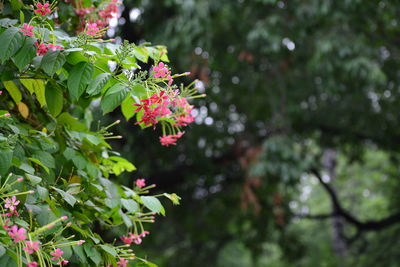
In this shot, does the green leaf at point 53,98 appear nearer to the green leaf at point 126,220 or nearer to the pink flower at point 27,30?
the pink flower at point 27,30

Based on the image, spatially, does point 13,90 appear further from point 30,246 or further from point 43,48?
point 30,246

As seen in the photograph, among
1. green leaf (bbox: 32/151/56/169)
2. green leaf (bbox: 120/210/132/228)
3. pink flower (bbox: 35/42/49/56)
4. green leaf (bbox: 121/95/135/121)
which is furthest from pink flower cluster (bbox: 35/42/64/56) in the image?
green leaf (bbox: 120/210/132/228)

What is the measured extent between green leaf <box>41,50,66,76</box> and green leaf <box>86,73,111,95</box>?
96mm

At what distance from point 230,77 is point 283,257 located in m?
3.26

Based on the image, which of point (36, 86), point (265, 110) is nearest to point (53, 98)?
point (36, 86)

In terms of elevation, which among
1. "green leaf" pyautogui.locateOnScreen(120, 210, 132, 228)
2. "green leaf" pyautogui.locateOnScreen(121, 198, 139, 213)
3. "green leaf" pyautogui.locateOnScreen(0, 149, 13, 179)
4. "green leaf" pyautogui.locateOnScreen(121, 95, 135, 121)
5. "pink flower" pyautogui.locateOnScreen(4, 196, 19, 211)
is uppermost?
"green leaf" pyautogui.locateOnScreen(121, 95, 135, 121)

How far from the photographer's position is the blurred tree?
585 centimetres

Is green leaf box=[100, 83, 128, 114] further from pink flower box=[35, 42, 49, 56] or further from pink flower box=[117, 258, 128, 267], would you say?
pink flower box=[117, 258, 128, 267]

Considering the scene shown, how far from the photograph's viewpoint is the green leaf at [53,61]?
1405 mm

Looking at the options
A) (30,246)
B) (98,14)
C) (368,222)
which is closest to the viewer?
(30,246)

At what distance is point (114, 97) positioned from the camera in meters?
1.39

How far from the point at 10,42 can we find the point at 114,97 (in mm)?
317

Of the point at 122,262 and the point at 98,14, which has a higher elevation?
the point at 98,14

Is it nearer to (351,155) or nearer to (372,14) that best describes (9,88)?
(372,14)
